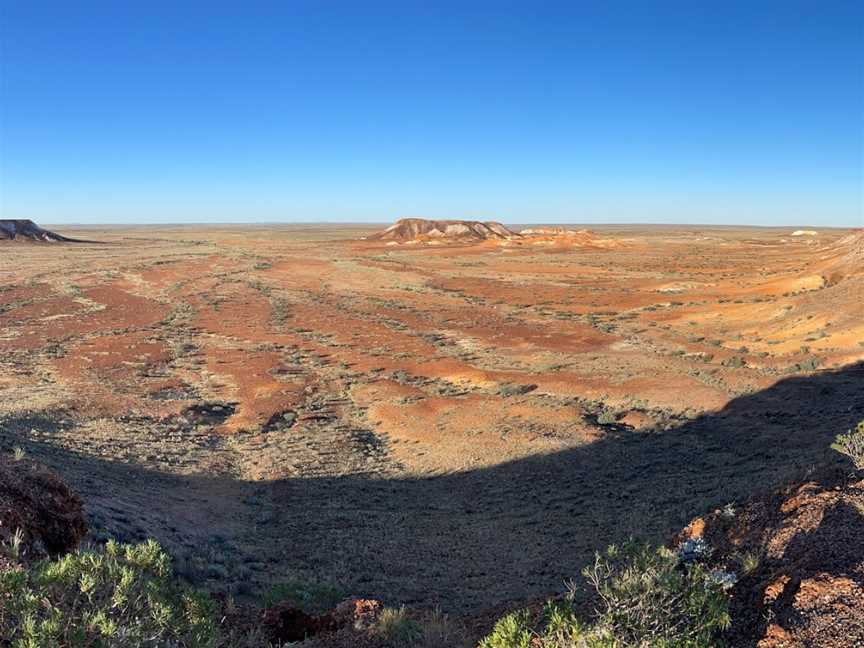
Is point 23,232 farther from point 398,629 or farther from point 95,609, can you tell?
point 95,609

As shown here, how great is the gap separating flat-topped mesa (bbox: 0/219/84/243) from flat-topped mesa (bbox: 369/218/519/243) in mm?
60129

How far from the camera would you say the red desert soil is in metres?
9.76

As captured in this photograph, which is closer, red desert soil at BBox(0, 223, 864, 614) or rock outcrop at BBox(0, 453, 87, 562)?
rock outcrop at BBox(0, 453, 87, 562)

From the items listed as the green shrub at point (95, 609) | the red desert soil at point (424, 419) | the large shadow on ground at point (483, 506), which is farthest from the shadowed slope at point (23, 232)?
the green shrub at point (95, 609)

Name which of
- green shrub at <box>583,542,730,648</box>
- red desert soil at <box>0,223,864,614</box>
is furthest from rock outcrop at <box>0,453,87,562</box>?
green shrub at <box>583,542,730,648</box>

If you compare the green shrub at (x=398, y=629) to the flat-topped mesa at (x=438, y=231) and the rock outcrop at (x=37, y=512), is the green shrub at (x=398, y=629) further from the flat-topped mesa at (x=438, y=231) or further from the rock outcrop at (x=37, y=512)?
the flat-topped mesa at (x=438, y=231)

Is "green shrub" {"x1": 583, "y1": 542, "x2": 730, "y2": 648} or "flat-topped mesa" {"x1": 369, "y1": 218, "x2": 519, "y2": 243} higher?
"flat-topped mesa" {"x1": 369, "y1": 218, "x2": 519, "y2": 243}

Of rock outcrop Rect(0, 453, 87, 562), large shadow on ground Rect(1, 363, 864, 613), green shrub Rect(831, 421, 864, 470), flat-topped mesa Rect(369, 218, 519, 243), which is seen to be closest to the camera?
rock outcrop Rect(0, 453, 87, 562)

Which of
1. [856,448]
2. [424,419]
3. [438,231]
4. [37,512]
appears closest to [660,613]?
[856,448]

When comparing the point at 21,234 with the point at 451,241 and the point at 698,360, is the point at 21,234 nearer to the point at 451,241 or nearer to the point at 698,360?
the point at 451,241

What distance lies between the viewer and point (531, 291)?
49844 mm

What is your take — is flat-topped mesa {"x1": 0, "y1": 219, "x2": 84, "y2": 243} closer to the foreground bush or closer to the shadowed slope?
the shadowed slope

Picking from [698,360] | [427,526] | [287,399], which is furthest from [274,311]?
[427,526]

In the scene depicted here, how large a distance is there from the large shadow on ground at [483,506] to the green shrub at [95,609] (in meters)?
4.00
